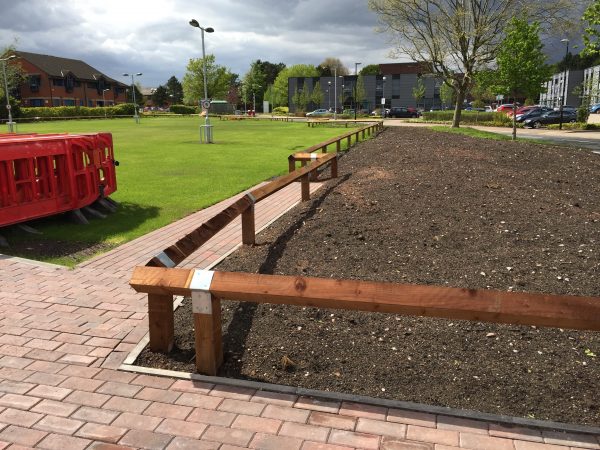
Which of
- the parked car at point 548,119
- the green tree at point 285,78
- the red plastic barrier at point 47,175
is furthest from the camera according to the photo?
the green tree at point 285,78

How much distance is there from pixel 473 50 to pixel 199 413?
3203 centimetres

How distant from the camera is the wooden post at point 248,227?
20.9ft

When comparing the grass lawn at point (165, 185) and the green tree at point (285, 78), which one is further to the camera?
the green tree at point (285, 78)

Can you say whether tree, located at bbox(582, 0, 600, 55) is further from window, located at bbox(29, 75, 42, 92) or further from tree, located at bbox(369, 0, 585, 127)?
window, located at bbox(29, 75, 42, 92)

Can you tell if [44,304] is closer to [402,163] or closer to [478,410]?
[478,410]

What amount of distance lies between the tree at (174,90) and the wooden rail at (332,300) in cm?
15941

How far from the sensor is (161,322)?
3670 millimetres

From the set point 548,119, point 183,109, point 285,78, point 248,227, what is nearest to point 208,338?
point 248,227

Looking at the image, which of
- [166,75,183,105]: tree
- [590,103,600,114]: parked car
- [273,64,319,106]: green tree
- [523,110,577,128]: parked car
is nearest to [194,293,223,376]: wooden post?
[523,110,577,128]: parked car

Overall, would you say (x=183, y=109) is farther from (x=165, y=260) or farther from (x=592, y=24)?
(x=165, y=260)

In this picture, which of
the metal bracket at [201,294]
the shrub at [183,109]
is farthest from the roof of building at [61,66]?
the metal bracket at [201,294]

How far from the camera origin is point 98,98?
101m

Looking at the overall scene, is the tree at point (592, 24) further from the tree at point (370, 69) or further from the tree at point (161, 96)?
the tree at point (161, 96)

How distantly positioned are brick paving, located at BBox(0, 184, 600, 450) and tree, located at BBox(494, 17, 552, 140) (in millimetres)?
25065
